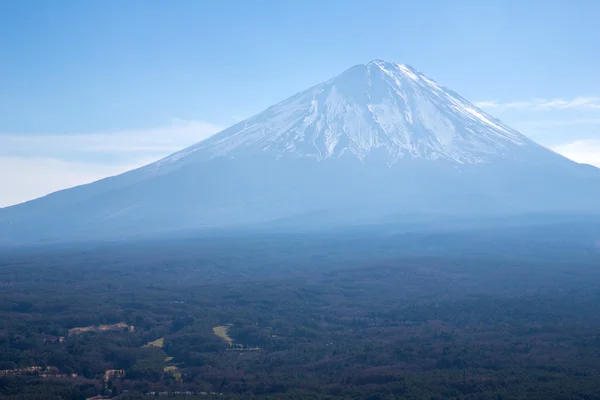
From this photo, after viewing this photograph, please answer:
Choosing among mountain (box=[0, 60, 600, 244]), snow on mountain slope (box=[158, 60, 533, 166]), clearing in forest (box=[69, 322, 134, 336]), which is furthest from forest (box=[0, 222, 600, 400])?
snow on mountain slope (box=[158, 60, 533, 166])

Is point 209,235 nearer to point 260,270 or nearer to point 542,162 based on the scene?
point 260,270

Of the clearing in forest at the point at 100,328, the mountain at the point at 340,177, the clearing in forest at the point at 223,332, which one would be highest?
the mountain at the point at 340,177

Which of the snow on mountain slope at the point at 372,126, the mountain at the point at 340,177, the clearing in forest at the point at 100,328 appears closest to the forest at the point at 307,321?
the clearing in forest at the point at 100,328

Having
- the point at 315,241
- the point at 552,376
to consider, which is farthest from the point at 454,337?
the point at 315,241

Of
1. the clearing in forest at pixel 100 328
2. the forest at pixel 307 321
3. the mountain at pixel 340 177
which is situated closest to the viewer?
the forest at pixel 307 321

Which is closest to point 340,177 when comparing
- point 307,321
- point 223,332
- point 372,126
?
point 372,126

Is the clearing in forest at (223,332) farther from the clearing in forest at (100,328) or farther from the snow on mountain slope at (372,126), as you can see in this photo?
the snow on mountain slope at (372,126)

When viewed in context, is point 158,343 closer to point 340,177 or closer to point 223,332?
point 223,332
